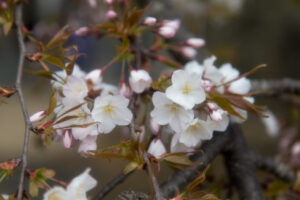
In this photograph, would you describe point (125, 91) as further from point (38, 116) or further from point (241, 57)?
point (241, 57)

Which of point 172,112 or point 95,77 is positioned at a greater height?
point 95,77

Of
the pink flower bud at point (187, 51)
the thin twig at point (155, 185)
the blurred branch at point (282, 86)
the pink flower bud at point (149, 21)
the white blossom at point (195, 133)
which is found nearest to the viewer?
the thin twig at point (155, 185)

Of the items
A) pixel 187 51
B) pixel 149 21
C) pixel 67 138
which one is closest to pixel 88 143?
pixel 67 138

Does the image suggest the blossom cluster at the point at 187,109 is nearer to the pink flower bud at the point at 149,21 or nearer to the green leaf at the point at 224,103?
the green leaf at the point at 224,103

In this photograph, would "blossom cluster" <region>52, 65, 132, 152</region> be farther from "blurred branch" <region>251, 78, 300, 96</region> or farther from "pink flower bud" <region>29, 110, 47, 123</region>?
"blurred branch" <region>251, 78, 300, 96</region>

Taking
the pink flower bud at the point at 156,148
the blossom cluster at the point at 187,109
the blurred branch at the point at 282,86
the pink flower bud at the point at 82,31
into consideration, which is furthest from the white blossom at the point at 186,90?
the blurred branch at the point at 282,86
